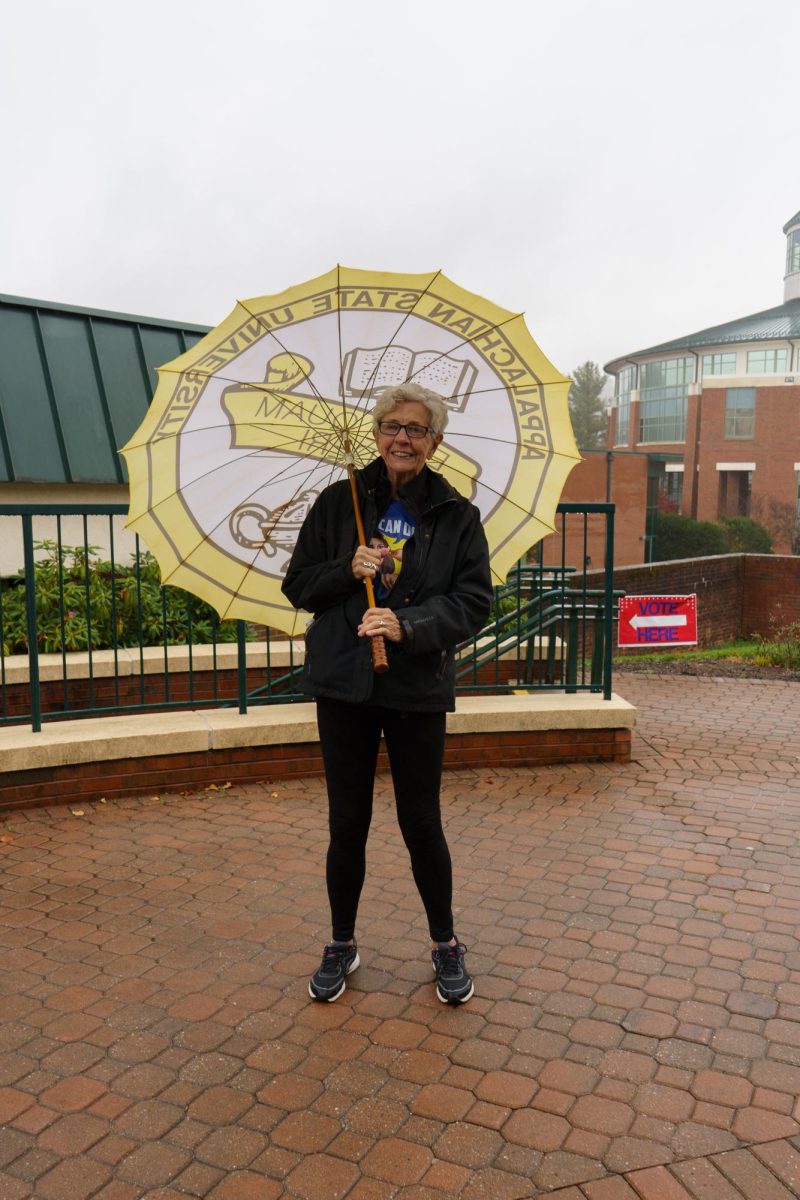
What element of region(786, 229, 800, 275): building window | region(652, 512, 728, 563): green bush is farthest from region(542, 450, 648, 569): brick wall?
region(786, 229, 800, 275): building window

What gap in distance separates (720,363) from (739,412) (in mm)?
4912

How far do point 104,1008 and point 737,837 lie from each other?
3213 millimetres

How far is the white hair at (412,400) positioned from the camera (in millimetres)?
3061

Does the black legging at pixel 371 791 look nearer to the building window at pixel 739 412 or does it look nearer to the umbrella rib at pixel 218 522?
the umbrella rib at pixel 218 522

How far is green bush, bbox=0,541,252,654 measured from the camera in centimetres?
720

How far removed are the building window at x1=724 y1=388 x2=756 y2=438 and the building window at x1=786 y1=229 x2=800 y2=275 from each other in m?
23.6

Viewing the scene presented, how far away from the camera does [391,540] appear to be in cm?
319

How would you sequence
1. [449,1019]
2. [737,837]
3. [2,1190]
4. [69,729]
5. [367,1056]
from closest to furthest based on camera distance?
1. [2,1190]
2. [367,1056]
3. [449,1019]
4. [737,837]
5. [69,729]

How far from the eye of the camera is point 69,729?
5.41 meters

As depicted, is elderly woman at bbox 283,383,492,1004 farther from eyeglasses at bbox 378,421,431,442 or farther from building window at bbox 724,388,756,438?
building window at bbox 724,388,756,438

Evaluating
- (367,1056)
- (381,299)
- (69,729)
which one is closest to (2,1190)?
(367,1056)

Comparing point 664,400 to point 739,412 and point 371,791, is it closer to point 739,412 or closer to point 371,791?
point 739,412

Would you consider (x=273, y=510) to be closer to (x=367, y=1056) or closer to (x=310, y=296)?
(x=310, y=296)

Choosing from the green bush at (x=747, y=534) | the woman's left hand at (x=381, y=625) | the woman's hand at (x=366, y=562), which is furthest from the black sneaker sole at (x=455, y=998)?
the green bush at (x=747, y=534)
